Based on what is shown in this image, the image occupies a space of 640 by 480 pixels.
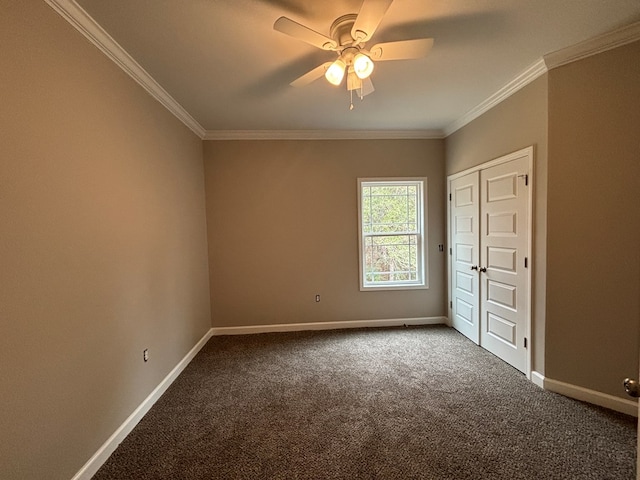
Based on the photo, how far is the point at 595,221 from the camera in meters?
2.06

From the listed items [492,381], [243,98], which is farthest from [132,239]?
[492,381]

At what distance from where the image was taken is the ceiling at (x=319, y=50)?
164 centimetres

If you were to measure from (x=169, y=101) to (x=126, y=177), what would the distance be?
3.51 ft

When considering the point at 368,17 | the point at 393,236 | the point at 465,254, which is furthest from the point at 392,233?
the point at 368,17

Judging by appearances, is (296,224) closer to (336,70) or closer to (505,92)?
(336,70)

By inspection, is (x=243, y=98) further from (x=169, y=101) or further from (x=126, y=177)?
(x=126, y=177)

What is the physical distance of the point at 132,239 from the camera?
2078mm

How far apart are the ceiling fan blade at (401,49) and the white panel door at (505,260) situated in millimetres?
1448

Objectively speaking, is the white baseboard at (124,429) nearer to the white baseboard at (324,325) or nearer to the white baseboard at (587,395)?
the white baseboard at (324,325)

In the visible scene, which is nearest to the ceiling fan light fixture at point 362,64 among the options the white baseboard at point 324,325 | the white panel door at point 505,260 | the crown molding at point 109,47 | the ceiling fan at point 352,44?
the ceiling fan at point 352,44

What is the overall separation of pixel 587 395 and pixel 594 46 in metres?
2.55

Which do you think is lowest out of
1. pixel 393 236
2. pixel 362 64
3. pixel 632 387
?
pixel 632 387

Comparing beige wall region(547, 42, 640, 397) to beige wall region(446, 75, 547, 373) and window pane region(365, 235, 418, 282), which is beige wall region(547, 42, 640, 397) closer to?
beige wall region(446, 75, 547, 373)

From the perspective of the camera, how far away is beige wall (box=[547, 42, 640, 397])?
192 cm
